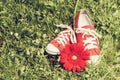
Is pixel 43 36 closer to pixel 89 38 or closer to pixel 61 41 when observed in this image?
pixel 61 41

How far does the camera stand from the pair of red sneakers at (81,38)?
372 cm

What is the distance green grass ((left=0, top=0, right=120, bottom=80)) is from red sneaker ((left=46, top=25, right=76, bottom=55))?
10cm

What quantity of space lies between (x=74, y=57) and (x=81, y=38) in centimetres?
28

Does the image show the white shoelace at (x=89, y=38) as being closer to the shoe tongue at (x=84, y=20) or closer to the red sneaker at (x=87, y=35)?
the red sneaker at (x=87, y=35)

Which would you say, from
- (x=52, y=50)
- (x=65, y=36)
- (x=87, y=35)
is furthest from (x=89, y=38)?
(x=52, y=50)

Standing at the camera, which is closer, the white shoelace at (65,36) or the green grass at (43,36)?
the green grass at (43,36)

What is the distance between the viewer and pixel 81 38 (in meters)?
3.81

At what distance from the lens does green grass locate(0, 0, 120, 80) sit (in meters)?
3.66

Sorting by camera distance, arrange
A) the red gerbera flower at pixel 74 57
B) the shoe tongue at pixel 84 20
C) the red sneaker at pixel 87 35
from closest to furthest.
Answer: the red gerbera flower at pixel 74 57
the red sneaker at pixel 87 35
the shoe tongue at pixel 84 20

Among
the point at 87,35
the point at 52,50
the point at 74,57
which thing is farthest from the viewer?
the point at 87,35

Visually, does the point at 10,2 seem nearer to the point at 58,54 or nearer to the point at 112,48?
the point at 58,54

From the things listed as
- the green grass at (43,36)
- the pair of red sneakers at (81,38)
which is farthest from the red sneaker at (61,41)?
the green grass at (43,36)

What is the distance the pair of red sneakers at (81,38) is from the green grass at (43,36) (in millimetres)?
98

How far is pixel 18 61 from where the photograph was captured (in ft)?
12.3
